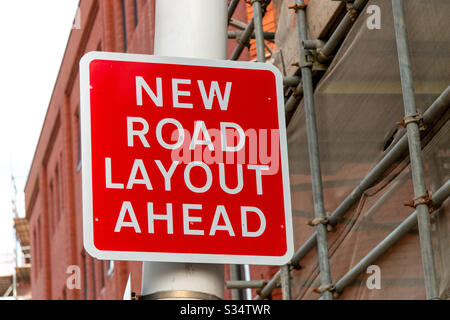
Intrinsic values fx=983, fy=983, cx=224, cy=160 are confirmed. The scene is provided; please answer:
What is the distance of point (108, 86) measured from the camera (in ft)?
13.5

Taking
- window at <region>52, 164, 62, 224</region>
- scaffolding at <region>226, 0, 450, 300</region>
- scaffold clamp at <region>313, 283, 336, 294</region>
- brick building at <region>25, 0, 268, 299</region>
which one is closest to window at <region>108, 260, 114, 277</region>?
brick building at <region>25, 0, 268, 299</region>

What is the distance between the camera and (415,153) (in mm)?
7062

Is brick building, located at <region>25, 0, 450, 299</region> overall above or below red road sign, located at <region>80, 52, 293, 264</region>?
above

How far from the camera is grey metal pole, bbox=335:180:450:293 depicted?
6906 millimetres

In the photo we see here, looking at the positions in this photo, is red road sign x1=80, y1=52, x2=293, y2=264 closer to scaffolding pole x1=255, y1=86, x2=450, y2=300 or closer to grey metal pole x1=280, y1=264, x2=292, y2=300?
scaffolding pole x1=255, y1=86, x2=450, y2=300

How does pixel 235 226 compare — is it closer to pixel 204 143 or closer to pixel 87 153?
pixel 204 143

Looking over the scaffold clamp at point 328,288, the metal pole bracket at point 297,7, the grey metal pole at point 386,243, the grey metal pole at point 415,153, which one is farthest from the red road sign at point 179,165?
the metal pole bracket at point 297,7

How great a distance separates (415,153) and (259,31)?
4.24 meters

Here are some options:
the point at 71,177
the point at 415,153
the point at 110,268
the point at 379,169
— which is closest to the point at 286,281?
the point at 379,169

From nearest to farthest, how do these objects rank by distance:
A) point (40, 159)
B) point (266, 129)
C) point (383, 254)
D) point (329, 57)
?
point (266, 129)
point (383, 254)
point (329, 57)
point (40, 159)

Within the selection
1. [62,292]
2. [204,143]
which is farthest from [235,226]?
[62,292]

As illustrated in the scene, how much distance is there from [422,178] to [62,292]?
2770 cm

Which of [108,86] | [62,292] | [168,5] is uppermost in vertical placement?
[62,292]
